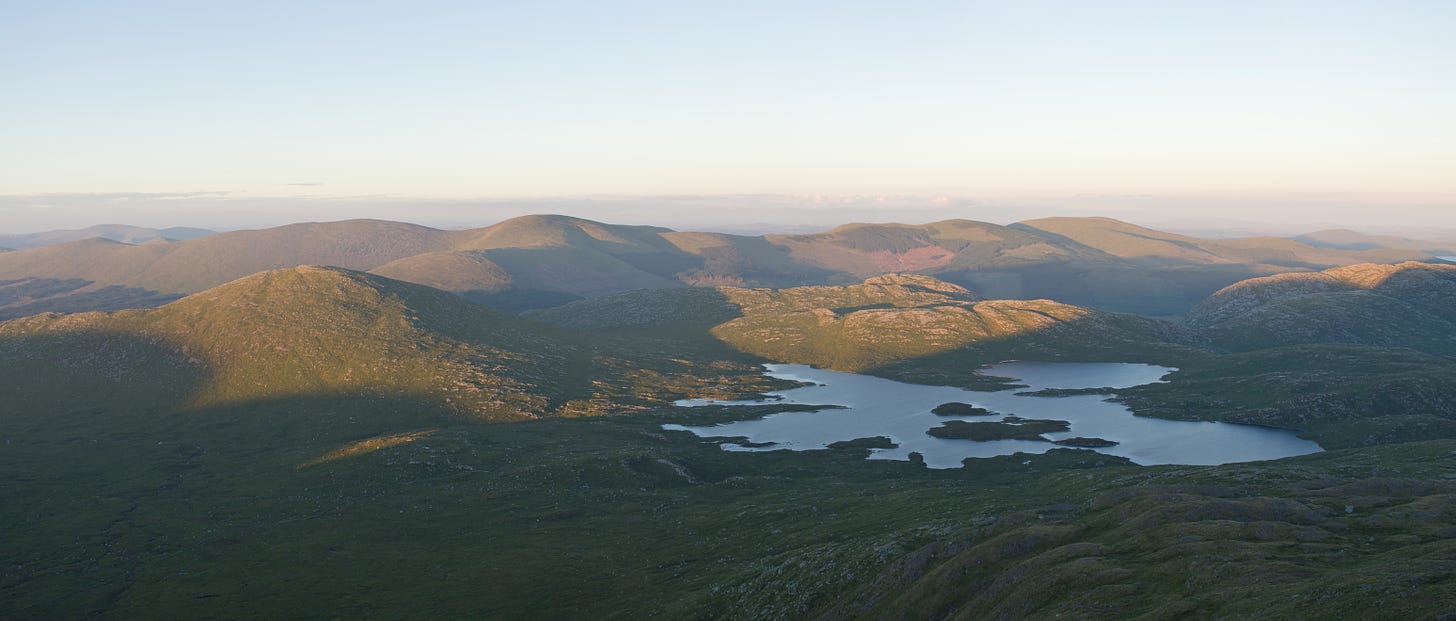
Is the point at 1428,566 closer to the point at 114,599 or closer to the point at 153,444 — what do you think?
the point at 114,599

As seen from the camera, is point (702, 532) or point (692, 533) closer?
point (702, 532)

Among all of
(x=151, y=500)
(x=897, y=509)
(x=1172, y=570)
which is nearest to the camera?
(x=1172, y=570)

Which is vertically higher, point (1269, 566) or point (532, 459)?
point (1269, 566)

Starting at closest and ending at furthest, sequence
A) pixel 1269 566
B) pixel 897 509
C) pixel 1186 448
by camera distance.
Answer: pixel 1269 566 → pixel 897 509 → pixel 1186 448

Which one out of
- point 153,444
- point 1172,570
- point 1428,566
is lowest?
point 153,444

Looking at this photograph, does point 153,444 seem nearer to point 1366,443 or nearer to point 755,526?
point 755,526

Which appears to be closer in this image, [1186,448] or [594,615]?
[594,615]

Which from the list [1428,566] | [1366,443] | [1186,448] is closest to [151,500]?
[1428,566]

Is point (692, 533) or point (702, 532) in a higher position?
point (702, 532)

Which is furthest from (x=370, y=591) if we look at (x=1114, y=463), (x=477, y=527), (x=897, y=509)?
(x=1114, y=463)
